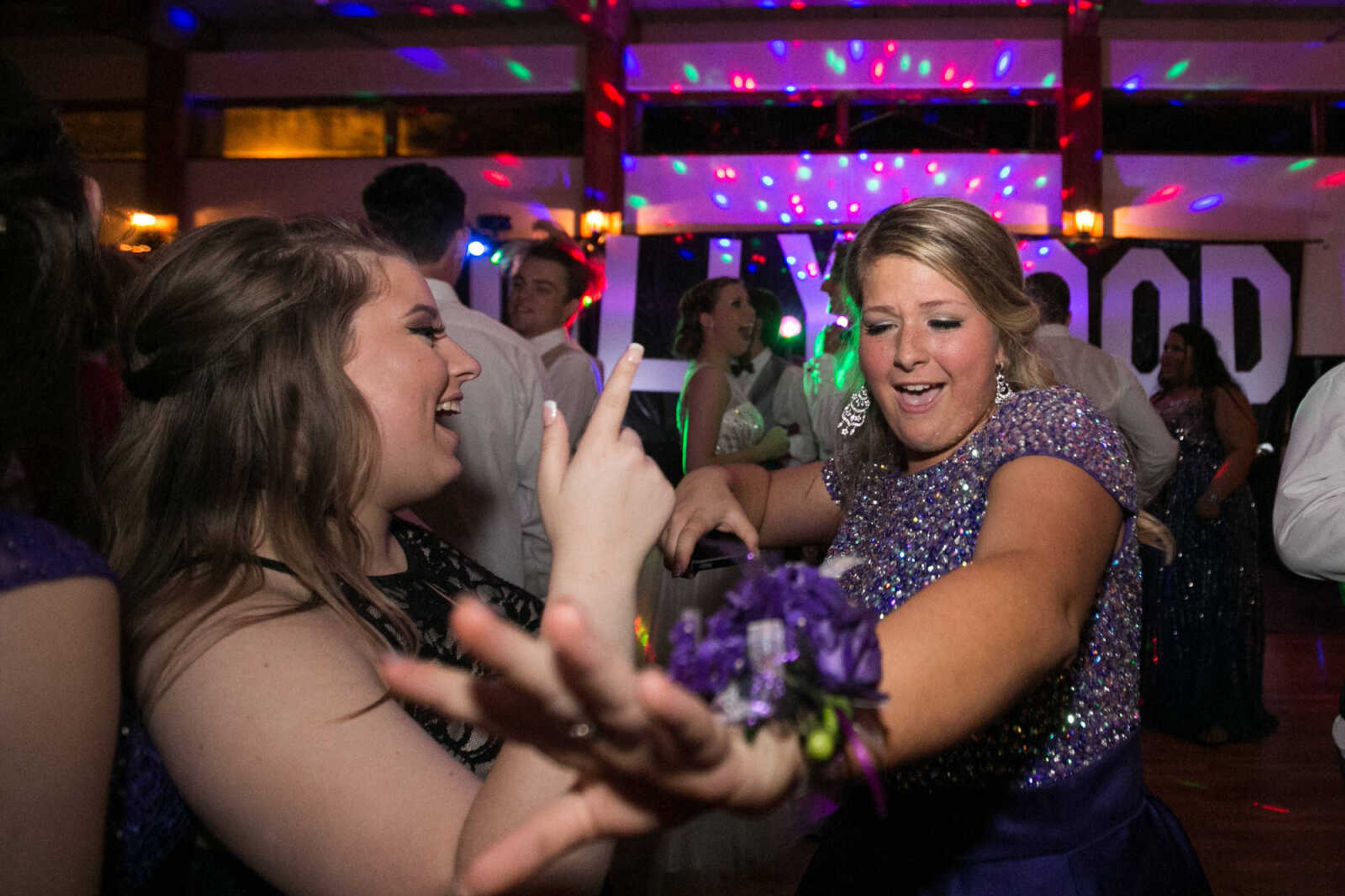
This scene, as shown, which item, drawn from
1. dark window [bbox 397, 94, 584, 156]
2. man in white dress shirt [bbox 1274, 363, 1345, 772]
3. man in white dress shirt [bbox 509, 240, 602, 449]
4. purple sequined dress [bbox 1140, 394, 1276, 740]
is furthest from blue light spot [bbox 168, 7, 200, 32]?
man in white dress shirt [bbox 1274, 363, 1345, 772]

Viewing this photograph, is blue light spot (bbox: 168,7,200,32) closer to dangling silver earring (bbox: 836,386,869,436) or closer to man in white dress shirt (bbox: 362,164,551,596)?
man in white dress shirt (bbox: 362,164,551,596)

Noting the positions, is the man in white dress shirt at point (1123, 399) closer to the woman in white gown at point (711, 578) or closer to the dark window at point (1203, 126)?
the woman in white gown at point (711, 578)

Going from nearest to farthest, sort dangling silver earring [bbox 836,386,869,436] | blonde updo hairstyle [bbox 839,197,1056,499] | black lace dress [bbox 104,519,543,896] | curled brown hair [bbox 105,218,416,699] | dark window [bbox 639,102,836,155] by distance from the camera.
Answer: black lace dress [bbox 104,519,543,896], curled brown hair [bbox 105,218,416,699], blonde updo hairstyle [bbox 839,197,1056,499], dangling silver earring [bbox 836,386,869,436], dark window [bbox 639,102,836,155]

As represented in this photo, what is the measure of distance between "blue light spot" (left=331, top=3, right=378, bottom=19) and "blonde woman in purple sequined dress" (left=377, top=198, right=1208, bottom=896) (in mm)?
7746

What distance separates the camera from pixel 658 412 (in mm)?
7520

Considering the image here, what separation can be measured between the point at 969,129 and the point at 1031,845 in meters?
7.28

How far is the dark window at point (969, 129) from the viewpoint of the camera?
24.8 feet

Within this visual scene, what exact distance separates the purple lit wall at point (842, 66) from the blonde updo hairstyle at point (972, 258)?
22.1 feet

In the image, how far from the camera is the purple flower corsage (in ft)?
1.91

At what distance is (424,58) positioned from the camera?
26.6 feet

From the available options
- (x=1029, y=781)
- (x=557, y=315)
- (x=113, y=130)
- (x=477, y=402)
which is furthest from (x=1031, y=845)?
(x=113, y=130)

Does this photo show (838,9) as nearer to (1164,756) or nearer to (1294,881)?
(1164,756)

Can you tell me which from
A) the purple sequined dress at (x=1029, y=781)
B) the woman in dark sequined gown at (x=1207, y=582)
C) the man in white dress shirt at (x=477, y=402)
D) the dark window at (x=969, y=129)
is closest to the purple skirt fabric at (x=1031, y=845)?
the purple sequined dress at (x=1029, y=781)

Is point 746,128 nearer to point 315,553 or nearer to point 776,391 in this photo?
point 776,391
